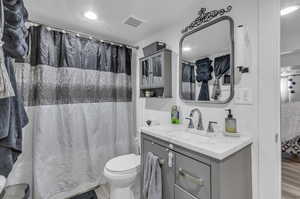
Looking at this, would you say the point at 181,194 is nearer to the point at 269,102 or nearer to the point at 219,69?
the point at 269,102

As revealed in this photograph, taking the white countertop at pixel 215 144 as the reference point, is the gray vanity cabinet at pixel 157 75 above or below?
above

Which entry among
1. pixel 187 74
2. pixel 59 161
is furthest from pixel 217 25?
pixel 59 161

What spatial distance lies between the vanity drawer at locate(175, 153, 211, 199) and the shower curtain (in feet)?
4.52

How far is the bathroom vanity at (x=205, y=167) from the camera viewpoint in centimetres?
90

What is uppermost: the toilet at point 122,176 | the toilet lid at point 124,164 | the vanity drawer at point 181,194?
the vanity drawer at point 181,194

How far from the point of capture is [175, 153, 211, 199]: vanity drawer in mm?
939

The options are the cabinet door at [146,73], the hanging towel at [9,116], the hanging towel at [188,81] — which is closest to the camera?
the hanging towel at [9,116]

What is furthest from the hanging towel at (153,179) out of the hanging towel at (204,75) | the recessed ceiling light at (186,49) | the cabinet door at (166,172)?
the recessed ceiling light at (186,49)

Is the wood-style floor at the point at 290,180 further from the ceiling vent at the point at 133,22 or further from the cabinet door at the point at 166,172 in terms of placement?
the ceiling vent at the point at 133,22

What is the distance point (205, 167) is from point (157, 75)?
4.20 feet

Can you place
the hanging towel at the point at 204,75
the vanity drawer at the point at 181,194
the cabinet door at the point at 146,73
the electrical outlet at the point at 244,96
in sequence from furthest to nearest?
the cabinet door at the point at 146,73 < the hanging towel at the point at 204,75 < the electrical outlet at the point at 244,96 < the vanity drawer at the point at 181,194

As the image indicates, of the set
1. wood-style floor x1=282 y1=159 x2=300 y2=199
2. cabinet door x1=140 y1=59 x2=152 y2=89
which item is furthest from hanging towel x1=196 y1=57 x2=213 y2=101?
wood-style floor x1=282 y1=159 x2=300 y2=199

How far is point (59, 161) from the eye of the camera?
182cm

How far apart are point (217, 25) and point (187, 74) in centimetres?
55
